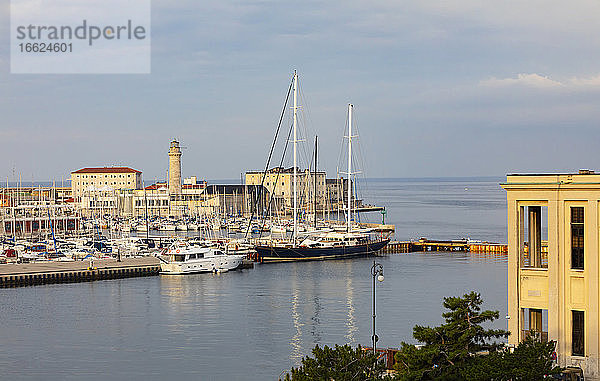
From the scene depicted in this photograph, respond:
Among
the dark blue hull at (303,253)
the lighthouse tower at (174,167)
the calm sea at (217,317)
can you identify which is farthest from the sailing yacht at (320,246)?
the lighthouse tower at (174,167)

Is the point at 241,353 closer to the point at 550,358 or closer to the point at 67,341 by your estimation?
the point at 67,341

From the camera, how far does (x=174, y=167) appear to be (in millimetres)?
167375

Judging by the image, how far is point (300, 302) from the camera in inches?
2117

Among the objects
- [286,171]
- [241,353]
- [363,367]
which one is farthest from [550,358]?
[286,171]

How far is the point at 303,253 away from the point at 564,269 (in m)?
58.7

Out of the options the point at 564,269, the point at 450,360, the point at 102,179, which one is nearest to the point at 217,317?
the point at 564,269

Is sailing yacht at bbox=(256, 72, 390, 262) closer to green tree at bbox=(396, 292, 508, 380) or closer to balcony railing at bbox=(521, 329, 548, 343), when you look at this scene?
balcony railing at bbox=(521, 329, 548, 343)

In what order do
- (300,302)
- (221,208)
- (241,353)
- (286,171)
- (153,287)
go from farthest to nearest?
1. (286,171)
2. (221,208)
3. (153,287)
4. (300,302)
5. (241,353)

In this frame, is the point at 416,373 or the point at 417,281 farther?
the point at 417,281

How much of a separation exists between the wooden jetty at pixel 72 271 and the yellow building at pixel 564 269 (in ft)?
154

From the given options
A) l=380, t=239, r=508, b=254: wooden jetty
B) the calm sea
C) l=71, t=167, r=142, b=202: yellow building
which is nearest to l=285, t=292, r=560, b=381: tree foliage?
the calm sea

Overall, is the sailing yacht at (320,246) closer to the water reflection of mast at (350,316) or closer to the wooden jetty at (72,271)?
the wooden jetty at (72,271)

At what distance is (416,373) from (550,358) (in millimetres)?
3330

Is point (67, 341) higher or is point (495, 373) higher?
point (495, 373)
